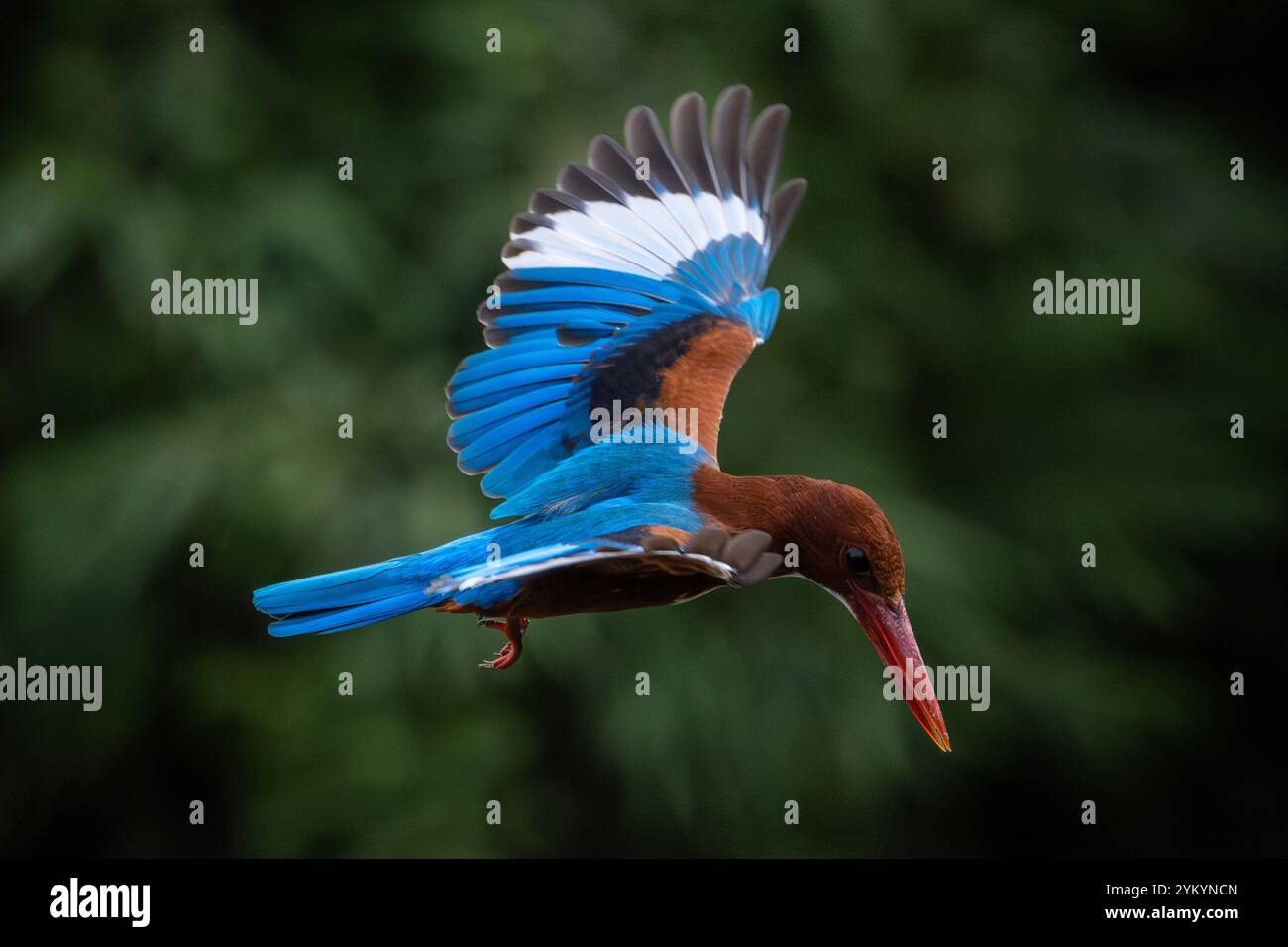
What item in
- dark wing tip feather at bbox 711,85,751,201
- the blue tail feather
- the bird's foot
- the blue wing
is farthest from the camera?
dark wing tip feather at bbox 711,85,751,201

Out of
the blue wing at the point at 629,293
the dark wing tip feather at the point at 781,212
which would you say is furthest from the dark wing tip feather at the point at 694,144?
the dark wing tip feather at the point at 781,212

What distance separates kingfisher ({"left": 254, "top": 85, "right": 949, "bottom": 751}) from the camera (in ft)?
5.85

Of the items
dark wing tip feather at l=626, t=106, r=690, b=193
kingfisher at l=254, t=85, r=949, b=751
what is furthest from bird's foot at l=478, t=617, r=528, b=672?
dark wing tip feather at l=626, t=106, r=690, b=193

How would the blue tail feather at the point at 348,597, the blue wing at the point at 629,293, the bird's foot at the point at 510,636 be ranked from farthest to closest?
the blue wing at the point at 629,293 → the bird's foot at the point at 510,636 → the blue tail feather at the point at 348,597

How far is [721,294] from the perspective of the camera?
2676mm

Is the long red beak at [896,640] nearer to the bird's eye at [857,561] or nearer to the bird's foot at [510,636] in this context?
the bird's eye at [857,561]

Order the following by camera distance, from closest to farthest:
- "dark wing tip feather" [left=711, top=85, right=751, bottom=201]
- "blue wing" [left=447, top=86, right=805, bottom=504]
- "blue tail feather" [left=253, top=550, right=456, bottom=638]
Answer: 1. "blue tail feather" [left=253, top=550, right=456, bottom=638]
2. "blue wing" [left=447, top=86, right=805, bottom=504]
3. "dark wing tip feather" [left=711, top=85, right=751, bottom=201]

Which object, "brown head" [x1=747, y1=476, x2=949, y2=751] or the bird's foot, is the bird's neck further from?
the bird's foot

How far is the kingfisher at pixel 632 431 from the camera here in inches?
70.2

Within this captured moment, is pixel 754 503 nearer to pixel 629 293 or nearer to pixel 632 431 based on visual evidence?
pixel 632 431

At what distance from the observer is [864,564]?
6.08ft

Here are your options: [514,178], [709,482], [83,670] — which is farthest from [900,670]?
[83,670]

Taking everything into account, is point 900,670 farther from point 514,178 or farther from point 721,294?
point 514,178
